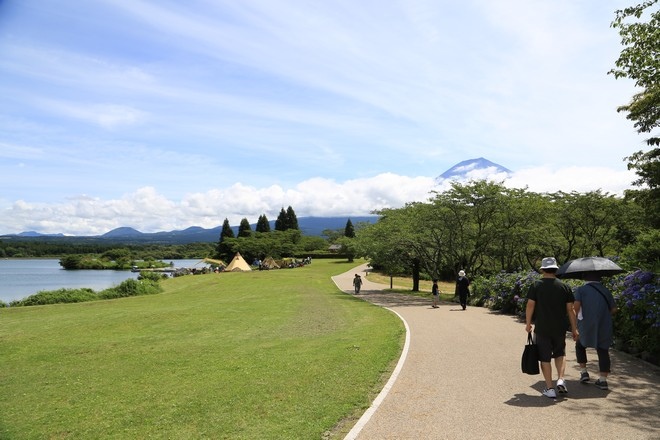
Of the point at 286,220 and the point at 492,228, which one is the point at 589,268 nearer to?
the point at 492,228

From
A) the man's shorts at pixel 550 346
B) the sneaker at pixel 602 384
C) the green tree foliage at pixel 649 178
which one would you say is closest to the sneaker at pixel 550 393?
the man's shorts at pixel 550 346

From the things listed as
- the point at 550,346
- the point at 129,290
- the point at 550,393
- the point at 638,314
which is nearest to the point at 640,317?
the point at 638,314

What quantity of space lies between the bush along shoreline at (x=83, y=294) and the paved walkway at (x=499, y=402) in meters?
29.2

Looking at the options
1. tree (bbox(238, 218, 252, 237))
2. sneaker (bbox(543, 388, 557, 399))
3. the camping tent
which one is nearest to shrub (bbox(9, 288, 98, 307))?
the camping tent

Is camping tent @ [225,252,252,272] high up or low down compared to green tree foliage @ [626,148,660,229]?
down

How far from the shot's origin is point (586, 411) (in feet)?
18.7

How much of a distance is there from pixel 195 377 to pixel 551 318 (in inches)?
257

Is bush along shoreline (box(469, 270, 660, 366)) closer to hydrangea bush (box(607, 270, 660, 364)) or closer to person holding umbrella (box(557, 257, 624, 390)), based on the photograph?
hydrangea bush (box(607, 270, 660, 364))

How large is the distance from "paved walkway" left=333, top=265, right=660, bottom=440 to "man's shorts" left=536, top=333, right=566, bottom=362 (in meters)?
0.58

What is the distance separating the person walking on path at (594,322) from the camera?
689cm

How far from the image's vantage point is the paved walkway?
16.6ft

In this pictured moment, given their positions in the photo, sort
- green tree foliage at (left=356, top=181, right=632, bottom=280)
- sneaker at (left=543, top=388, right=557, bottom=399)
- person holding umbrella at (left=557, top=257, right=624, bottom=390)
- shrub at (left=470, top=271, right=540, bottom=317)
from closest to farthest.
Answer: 1. sneaker at (left=543, top=388, right=557, bottom=399)
2. person holding umbrella at (left=557, top=257, right=624, bottom=390)
3. shrub at (left=470, top=271, right=540, bottom=317)
4. green tree foliage at (left=356, top=181, right=632, bottom=280)

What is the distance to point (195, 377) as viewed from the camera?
8727 millimetres

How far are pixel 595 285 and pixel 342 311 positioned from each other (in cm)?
1358
